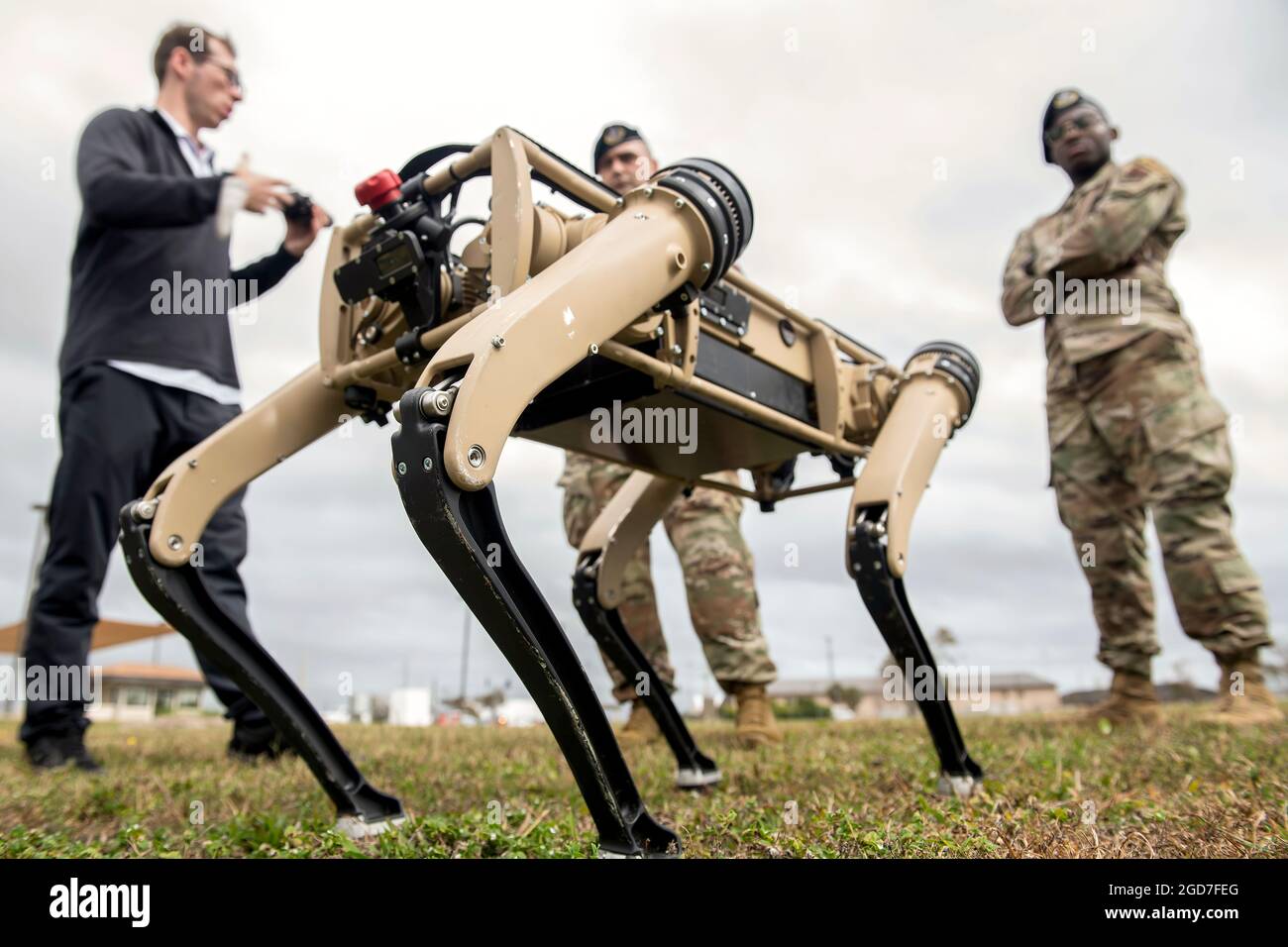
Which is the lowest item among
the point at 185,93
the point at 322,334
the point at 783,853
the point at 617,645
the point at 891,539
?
the point at 783,853

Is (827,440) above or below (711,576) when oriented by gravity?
above

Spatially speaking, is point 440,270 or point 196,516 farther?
point 196,516

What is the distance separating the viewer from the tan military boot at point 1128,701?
428cm

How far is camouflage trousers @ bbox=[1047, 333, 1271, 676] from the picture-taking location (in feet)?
12.5

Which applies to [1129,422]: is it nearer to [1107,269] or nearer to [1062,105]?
[1107,269]

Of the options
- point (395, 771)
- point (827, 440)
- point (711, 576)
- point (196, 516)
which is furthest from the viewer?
point (711, 576)

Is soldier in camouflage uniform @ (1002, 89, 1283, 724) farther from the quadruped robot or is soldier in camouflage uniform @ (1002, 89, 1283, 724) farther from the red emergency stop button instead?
the red emergency stop button

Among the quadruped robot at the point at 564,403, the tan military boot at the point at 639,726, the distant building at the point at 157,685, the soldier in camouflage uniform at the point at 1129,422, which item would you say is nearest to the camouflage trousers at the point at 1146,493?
the soldier in camouflage uniform at the point at 1129,422

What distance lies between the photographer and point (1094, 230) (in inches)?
165

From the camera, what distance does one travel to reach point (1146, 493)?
13.4 feet

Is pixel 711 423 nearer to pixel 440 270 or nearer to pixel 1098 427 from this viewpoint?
pixel 440 270

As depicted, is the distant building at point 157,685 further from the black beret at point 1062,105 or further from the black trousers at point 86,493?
the black beret at point 1062,105

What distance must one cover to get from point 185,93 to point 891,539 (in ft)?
11.0

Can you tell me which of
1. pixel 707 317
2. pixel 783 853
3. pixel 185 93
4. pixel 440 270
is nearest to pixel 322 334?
pixel 440 270
